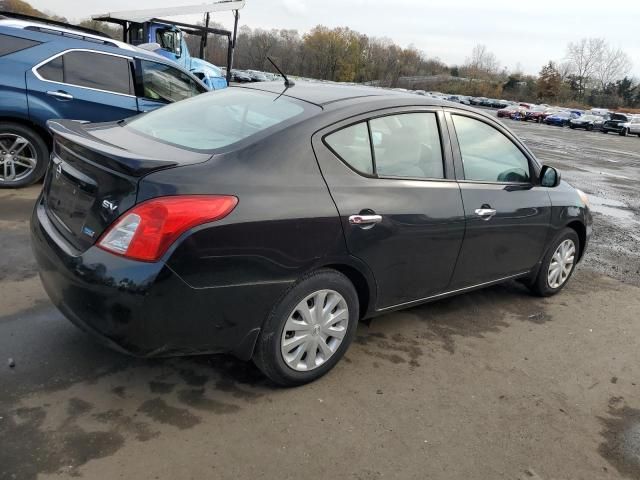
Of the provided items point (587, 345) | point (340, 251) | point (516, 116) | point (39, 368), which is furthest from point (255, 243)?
point (516, 116)

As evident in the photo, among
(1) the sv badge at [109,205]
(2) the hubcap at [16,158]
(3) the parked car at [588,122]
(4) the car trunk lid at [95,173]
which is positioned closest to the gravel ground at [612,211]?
(4) the car trunk lid at [95,173]

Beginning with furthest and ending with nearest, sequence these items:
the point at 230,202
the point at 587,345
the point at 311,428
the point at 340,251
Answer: the point at 587,345 → the point at 340,251 → the point at 311,428 → the point at 230,202

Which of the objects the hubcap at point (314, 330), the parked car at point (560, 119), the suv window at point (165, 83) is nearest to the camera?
the hubcap at point (314, 330)

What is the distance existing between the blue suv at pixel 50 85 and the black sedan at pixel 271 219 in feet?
11.1

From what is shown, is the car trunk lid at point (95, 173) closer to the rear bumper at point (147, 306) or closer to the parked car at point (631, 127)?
the rear bumper at point (147, 306)

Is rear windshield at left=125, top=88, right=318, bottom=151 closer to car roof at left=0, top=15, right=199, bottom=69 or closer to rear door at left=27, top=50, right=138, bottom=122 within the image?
rear door at left=27, top=50, right=138, bottom=122

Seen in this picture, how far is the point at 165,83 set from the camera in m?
7.38

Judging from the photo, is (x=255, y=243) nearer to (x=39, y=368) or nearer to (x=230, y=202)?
(x=230, y=202)

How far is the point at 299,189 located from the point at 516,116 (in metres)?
54.8

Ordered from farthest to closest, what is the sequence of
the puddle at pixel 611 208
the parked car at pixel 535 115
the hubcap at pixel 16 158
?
the parked car at pixel 535 115, the puddle at pixel 611 208, the hubcap at pixel 16 158

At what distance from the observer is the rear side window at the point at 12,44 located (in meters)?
6.04

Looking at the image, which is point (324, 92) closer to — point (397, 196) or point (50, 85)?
point (397, 196)

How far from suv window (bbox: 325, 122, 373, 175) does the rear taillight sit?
90 cm

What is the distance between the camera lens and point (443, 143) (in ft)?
11.9
